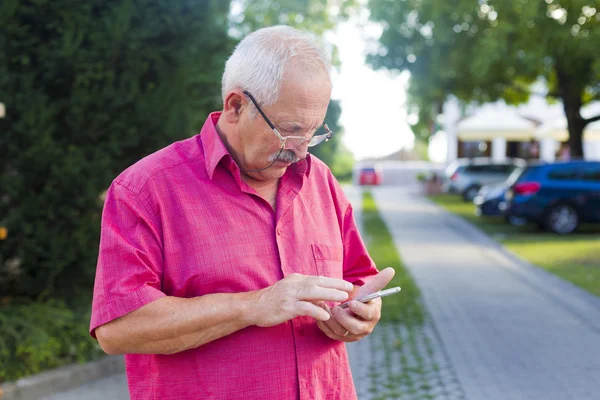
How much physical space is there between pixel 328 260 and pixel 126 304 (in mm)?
587

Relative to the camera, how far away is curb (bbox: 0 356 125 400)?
5.55 meters

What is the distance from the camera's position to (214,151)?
6.88 ft

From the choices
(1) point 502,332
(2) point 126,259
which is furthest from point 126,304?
(1) point 502,332

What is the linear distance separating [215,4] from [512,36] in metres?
12.3

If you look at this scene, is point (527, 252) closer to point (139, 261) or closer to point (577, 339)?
point (577, 339)

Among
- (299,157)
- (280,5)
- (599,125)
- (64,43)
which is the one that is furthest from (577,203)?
(299,157)

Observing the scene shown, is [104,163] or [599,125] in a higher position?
[104,163]

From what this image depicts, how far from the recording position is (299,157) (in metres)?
2.15

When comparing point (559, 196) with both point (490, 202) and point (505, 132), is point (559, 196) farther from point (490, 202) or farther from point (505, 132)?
point (505, 132)

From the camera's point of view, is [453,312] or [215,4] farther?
[453,312]

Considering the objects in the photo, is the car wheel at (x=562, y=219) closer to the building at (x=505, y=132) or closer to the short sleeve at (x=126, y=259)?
the building at (x=505, y=132)

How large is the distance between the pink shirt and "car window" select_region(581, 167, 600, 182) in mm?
16996

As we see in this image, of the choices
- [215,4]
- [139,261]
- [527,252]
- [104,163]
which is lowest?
[527,252]

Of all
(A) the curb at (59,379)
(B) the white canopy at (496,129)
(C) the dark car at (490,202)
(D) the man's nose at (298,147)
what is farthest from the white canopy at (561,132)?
(D) the man's nose at (298,147)
